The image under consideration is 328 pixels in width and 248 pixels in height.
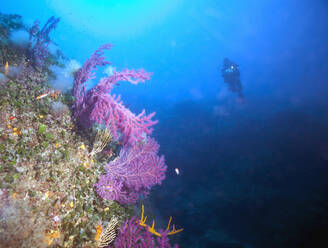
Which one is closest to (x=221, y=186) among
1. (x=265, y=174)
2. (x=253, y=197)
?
(x=253, y=197)

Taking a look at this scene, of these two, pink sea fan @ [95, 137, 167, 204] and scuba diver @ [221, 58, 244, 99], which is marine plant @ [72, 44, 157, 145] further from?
scuba diver @ [221, 58, 244, 99]

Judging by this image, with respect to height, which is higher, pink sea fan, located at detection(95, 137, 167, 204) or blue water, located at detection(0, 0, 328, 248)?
blue water, located at detection(0, 0, 328, 248)

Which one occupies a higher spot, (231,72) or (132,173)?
(231,72)

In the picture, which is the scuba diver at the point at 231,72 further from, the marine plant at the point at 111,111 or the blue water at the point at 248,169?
the marine plant at the point at 111,111

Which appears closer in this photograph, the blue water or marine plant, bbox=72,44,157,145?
marine plant, bbox=72,44,157,145

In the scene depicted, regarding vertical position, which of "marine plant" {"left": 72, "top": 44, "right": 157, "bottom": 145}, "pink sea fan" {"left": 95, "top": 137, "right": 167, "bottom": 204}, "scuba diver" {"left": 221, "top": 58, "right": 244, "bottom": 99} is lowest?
"pink sea fan" {"left": 95, "top": 137, "right": 167, "bottom": 204}

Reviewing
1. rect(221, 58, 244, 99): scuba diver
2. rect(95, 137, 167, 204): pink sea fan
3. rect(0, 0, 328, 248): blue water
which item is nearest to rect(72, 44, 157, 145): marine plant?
rect(95, 137, 167, 204): pink sea fan

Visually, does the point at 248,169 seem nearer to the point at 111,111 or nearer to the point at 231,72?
the point at 111,111

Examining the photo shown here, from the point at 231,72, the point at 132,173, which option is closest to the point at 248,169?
the point at 132,173

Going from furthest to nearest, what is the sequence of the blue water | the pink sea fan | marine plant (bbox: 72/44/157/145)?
the blue water, the pink sea fan, marine plant (bbox: 72/44/157/145)

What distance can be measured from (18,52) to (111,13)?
180 metres

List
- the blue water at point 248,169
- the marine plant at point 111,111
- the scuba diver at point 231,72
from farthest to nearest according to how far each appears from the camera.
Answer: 1. the scuba diver at point 231,72
2. the blue water at point 248,169
3. the marine plant at point 111,111

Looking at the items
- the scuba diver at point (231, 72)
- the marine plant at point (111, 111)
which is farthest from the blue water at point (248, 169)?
the marine plant at point (111, 111)

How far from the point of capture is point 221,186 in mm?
9625
